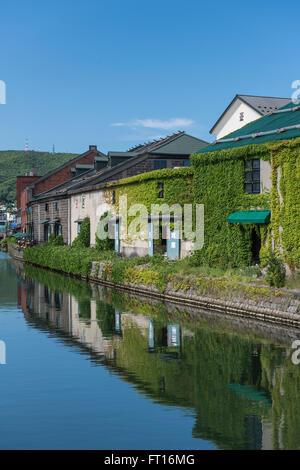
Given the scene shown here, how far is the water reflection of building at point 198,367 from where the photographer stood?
36.2ft

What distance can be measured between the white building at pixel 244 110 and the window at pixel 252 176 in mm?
25628

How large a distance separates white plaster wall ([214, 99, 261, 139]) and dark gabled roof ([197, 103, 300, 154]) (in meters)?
22.4

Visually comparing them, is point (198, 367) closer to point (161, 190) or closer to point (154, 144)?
point (161, 190)

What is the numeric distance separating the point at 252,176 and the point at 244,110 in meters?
29.0

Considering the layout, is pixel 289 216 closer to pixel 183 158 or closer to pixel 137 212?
pixel 137 212

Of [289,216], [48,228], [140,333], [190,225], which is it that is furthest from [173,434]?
[48,228]

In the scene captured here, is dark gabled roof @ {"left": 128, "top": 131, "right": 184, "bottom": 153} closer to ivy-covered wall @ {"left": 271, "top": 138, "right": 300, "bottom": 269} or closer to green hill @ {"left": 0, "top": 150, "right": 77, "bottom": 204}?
ivy-covered wall @ {"left": 271, "top": 138, "right": 300, "bottom": 269}

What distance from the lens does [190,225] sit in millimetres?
34875

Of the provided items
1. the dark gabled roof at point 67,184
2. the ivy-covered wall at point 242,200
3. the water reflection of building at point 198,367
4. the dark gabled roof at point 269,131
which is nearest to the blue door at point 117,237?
the ivy-covered wall at point 242,200

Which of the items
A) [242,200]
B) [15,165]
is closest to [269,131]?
[242,200]

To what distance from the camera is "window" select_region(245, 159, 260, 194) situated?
28750mm

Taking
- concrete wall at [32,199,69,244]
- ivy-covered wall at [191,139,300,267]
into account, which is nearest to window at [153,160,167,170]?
concrete wall at [32,199,69,244]

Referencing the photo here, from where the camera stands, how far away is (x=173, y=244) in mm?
37219

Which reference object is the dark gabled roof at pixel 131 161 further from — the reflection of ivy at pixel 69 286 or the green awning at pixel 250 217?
the green awning at pixel 250 217
